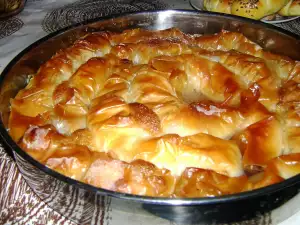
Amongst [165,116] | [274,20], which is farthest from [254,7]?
[165,116]

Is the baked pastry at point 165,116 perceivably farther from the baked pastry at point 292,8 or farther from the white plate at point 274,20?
the baked pastry at point 292,8

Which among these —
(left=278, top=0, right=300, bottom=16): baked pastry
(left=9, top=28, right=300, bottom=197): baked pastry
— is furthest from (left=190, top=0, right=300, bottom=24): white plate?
(left=9, top=28, right=300, bottom=197): baked pastry

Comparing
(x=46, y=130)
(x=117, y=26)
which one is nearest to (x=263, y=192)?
(x=46, y=130)

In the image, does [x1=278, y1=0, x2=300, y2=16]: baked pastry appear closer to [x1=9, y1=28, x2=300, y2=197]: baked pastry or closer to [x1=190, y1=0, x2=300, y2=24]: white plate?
[x1=190, y1=0, x2=300, y2=24]: white plate

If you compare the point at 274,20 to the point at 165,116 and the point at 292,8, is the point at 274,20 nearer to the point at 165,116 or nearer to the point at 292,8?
the point at 292,8

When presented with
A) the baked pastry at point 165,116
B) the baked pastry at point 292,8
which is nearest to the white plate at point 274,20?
the baked pastry at point 292,8

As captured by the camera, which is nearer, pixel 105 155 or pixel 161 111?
pixel 105 155

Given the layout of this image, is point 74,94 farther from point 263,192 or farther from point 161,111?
point 263,192
